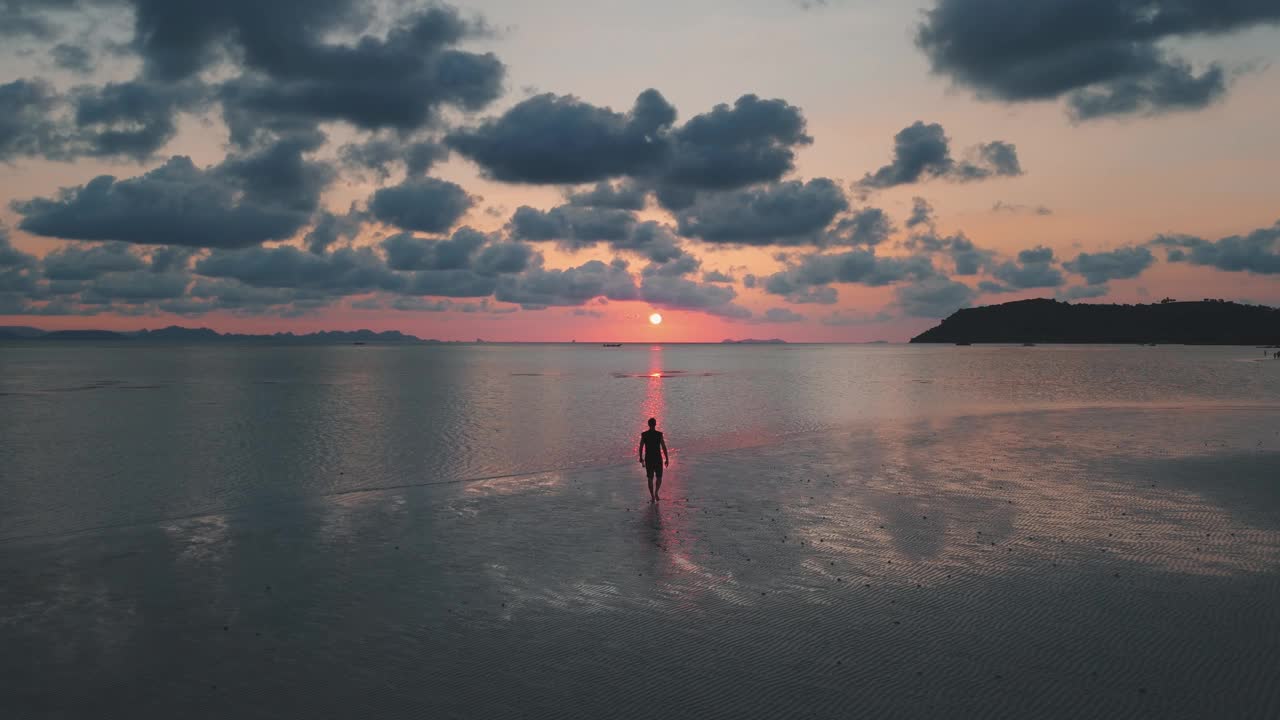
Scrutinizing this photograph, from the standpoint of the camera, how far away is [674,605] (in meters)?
12.8

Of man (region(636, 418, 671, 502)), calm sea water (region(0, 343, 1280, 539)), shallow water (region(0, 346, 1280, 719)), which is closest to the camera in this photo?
shallow water (region(0, 346, 1280, 719))

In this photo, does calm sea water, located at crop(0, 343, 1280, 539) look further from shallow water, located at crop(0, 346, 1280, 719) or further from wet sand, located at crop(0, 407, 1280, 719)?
wet sand, located at crop(0, 407, 1280, 719)

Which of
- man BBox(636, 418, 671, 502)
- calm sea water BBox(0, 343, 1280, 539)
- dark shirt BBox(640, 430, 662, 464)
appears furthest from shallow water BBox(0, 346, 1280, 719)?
dark shirt BBox(640, 430, 662, 464)

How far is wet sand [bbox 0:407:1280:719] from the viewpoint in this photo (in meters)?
9.47

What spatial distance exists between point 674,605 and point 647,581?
145cm

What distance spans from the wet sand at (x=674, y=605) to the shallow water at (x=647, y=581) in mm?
63

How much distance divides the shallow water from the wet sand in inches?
2.5

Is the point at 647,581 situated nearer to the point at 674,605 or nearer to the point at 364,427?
the point at 674,605

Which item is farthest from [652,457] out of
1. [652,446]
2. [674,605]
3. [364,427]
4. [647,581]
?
[364,427]

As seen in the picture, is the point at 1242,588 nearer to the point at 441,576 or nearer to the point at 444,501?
the point at 441,576

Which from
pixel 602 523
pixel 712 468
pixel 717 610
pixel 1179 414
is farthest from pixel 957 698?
pixel 1179 414

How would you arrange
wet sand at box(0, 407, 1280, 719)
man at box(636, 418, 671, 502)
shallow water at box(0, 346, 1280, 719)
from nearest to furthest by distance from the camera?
wet sand at box(0, 407, 1280, 719) → shallow water at box(0, 346, 1280, 719) → man at box(636, 418, 671, 502)

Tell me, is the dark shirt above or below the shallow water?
above

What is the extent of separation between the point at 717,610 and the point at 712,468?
614 inches
